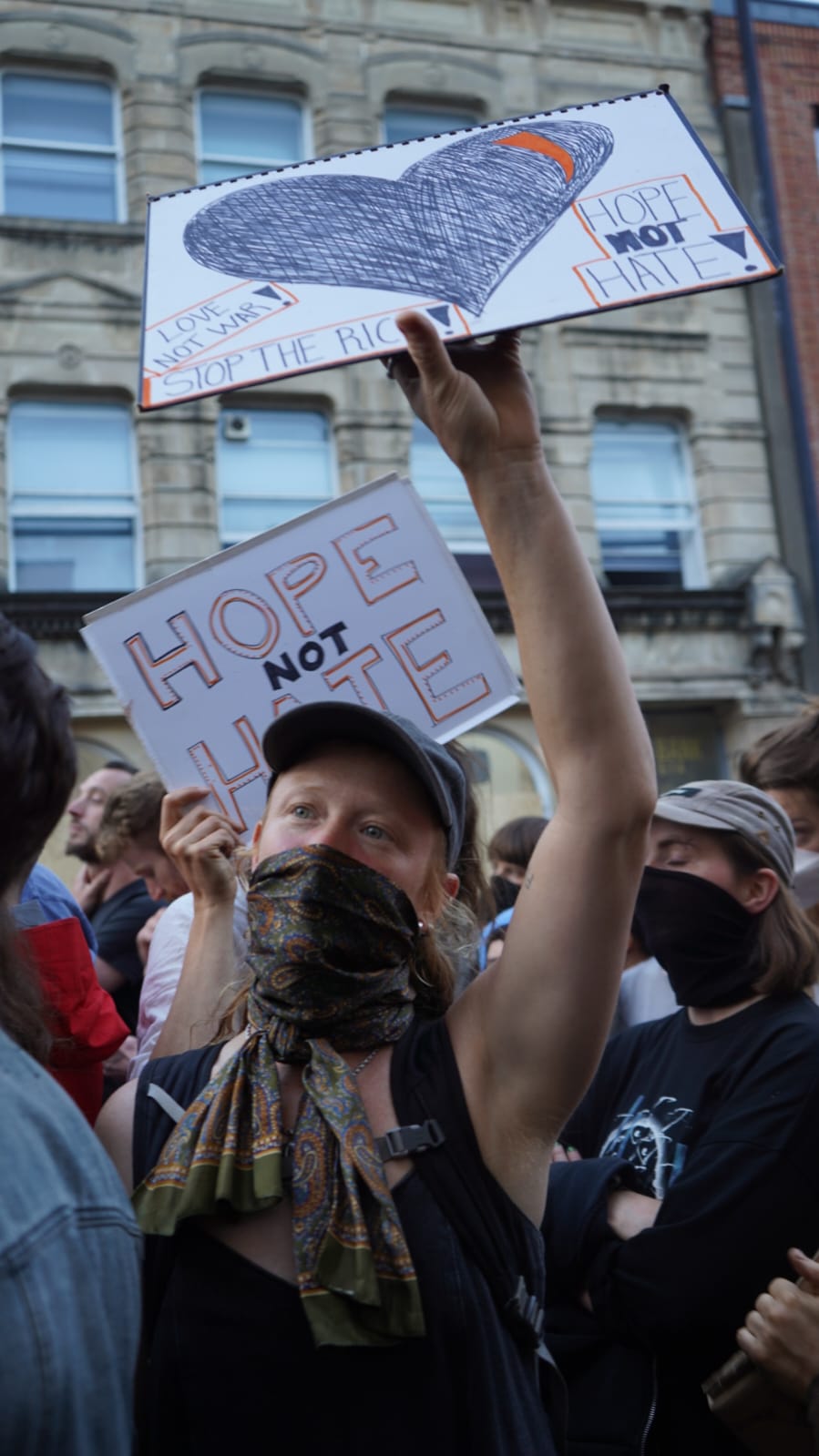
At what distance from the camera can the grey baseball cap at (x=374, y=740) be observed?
1892 millimetres

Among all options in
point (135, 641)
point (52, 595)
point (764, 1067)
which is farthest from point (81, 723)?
point (764, 1067)

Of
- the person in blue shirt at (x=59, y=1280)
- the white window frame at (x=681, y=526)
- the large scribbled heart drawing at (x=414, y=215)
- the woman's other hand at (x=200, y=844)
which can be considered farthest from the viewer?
the white window frame at (x=681, y=526)

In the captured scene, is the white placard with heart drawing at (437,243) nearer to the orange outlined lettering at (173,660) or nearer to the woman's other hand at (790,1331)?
the orange outlined lettering at (173,660)

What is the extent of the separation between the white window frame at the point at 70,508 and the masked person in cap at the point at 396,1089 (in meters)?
10.5

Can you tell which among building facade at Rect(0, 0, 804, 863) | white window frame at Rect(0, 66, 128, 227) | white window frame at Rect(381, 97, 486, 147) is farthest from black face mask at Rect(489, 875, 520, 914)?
white window frame at Rect(381, 97, 486, 147)

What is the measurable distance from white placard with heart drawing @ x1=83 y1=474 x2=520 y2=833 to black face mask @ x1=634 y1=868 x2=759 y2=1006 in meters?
0.51

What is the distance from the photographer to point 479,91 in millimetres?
13633

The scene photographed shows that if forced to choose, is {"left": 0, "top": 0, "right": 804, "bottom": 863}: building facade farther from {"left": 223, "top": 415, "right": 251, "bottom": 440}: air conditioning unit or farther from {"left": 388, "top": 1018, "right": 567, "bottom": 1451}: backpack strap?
{"left": 388, "top": 1018, "right": 567, "bottom": 1451}: backpack strap

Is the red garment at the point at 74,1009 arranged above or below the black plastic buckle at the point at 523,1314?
above

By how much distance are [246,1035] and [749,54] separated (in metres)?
15.0

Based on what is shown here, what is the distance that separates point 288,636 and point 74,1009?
101 centimetres

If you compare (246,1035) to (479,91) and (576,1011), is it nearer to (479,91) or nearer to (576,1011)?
(576,1011)

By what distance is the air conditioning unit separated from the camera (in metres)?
12.5

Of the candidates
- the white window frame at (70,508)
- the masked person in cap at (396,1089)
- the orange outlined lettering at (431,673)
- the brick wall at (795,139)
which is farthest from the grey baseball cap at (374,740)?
the brick wall at (795,139)
